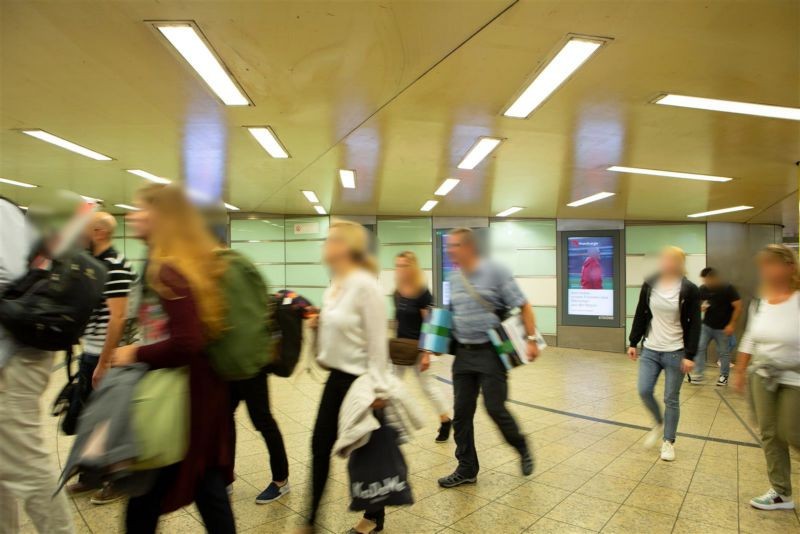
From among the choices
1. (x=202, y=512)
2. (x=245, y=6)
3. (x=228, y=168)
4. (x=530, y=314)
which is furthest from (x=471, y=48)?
(x=228, y=168)

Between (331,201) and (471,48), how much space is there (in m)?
7.60

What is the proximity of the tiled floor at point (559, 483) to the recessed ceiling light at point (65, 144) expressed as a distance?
331 cm

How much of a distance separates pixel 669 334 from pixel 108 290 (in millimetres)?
4207

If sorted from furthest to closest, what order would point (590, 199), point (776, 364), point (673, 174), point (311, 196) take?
point (311, 196) → point (590, 199) → point (673, 174) → point (776, 364)

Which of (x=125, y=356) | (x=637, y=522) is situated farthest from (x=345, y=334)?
(x=637, y=522)

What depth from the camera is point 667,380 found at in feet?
13.1

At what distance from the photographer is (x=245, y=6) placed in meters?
2.87

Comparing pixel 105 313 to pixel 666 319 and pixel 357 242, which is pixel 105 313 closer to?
pixel 357 242

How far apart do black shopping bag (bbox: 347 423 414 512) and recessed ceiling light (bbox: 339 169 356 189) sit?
18.8ft

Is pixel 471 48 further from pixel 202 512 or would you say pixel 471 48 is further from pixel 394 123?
pixel 202 512

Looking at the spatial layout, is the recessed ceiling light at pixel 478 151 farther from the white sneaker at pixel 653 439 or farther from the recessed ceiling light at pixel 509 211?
the recessed ceiling light at pixel 509 211

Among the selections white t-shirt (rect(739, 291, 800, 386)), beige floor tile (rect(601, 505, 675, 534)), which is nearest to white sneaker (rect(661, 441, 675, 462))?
beige floor tile (rect(601, 505, 675, 534))

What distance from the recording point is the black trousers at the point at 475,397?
10.3 feet

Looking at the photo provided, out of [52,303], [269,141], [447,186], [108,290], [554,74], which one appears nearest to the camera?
[52,303]
